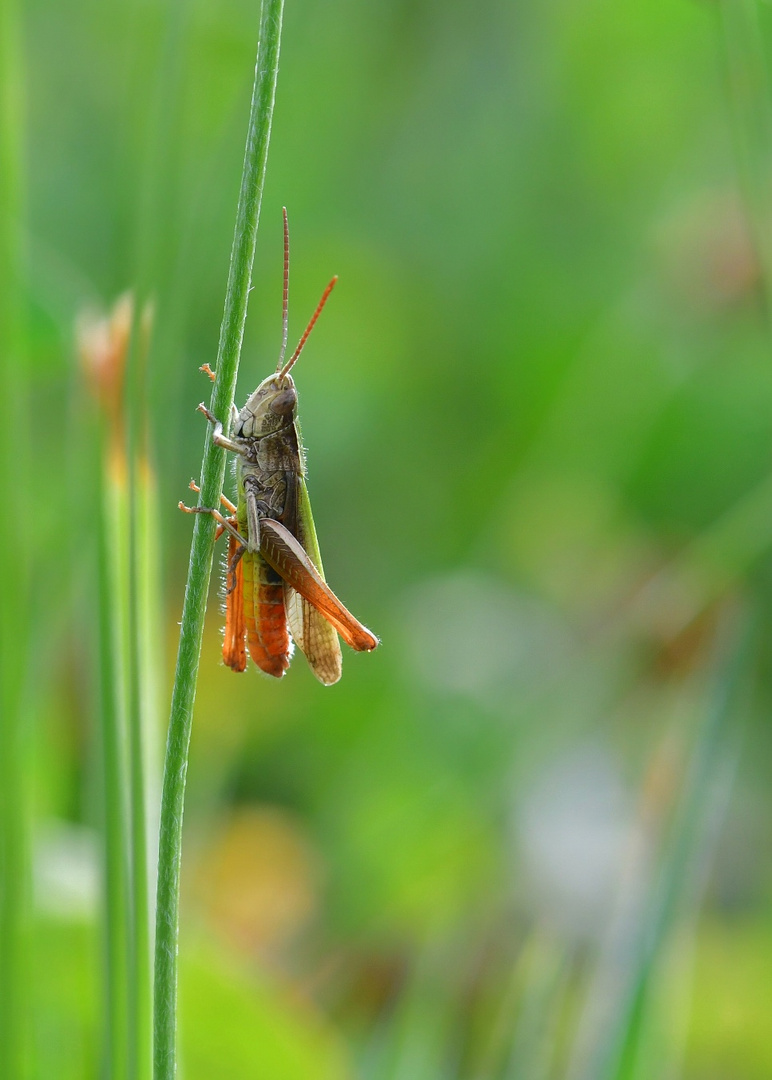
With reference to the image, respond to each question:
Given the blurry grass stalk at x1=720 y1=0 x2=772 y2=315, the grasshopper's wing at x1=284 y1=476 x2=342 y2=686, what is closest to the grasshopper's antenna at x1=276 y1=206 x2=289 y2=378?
the grasshopper's wing at x1=284 y1=476 x2=342 y2=686

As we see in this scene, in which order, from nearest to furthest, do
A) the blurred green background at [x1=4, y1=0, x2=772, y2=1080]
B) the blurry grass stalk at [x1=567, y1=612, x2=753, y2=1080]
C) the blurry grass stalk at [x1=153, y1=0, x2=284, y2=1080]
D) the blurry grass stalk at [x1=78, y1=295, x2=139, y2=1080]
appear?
the blurry grass stalk at [x1=153, y1=0, x2=284, y2=1080] → the blurry grass stalk at [x1=78, y1=295, x2=139, y2=1080] → the blurry grass stalk at [x1=567, y1=612, x2=753, y2=1080] → the blurred green background at [x1=4, y1=0, x2=772, y2=1080]

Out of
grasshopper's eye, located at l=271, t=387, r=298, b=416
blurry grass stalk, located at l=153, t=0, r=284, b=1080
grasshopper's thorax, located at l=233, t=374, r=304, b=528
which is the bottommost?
blurry grass stalk, located at l=153, t=0, r=284, b=1080

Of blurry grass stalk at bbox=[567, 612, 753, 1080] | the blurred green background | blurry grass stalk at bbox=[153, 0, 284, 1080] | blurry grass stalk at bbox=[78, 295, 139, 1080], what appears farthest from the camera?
the blurred green background

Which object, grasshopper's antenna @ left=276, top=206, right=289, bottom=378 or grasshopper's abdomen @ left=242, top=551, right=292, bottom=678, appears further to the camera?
grasshopper's abdomen @ left=242, top=551, right=292, bottom=678

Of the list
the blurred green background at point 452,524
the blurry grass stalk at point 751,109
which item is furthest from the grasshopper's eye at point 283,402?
the blurry grass stalk at point 751,109

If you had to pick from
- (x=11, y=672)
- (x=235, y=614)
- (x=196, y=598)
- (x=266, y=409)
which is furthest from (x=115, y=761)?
(x=266, y=409)

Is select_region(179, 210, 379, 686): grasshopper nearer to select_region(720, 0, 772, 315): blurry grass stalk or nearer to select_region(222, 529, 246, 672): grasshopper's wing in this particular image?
select_region(222, 529, 246, 672): grasshopper's wing

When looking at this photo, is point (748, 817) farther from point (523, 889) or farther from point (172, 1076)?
point (172, 1076)
